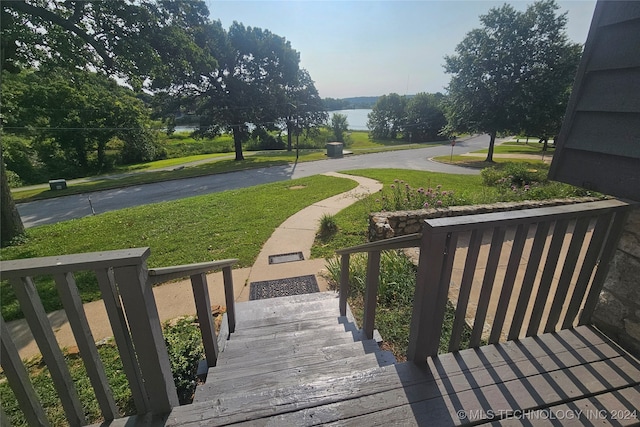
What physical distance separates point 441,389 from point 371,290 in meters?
0.86

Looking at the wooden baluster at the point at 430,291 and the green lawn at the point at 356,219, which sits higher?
the wooden baluster at the point at 430,291

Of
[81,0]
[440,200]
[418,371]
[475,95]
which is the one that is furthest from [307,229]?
[475,95]

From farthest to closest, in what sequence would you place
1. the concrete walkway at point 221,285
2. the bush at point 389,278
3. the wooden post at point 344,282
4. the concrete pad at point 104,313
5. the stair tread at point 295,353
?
the bush at point 389,278, the concrete walkway at point 221,285, the concrete pad at point 104,313, the wooden post at point 344,282, the stair tread at point 295,353

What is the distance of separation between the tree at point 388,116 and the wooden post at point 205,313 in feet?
136

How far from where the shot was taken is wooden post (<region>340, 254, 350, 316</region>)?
2.92 meters

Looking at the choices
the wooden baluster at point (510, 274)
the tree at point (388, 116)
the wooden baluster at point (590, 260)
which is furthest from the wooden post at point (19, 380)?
the tree at point (388, 116)

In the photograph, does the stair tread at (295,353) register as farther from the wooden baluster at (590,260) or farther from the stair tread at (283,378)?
the wooden baluster at (590,260)

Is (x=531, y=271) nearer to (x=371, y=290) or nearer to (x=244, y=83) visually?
(x=371, y=290)

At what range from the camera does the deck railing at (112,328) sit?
1176 millimetres

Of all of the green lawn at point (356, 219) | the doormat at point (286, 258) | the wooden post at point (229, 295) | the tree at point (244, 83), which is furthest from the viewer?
the tree at point (244, 83)

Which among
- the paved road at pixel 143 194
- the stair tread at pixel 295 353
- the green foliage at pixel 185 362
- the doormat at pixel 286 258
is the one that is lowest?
the paved road at pixel 143 194

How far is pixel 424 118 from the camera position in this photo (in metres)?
37.2

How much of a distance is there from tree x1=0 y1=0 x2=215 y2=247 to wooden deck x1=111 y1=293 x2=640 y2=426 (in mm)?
7860

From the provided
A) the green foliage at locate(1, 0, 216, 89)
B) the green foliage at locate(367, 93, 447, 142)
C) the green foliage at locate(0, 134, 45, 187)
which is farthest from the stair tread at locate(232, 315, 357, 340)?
the green foliage at locate(367, 93, 447, 142)
